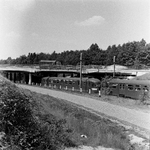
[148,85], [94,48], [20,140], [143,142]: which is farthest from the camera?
[94,48]

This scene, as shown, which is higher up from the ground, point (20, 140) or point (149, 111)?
point (20, 140)

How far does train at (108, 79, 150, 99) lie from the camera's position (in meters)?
23.7

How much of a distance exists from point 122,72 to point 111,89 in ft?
94.7

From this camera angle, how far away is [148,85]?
23.2m

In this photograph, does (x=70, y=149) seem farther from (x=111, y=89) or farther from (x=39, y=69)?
(x=39, y=69)

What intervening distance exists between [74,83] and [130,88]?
14.1 metres

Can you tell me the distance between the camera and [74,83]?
38688 millimetres

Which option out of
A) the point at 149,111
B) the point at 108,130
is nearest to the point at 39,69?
the point at 149,111

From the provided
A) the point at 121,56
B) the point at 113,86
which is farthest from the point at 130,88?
the point at 121,56

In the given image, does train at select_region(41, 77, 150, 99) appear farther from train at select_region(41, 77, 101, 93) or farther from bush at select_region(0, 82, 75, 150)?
bush at select_region(0, 82, 75, 150)

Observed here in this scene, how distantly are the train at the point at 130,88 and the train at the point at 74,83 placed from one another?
3753mm

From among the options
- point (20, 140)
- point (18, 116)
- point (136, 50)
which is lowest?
point (20, 140)

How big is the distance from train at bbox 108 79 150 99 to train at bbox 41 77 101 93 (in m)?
3.75

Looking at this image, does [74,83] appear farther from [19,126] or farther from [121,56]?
[121,56]
